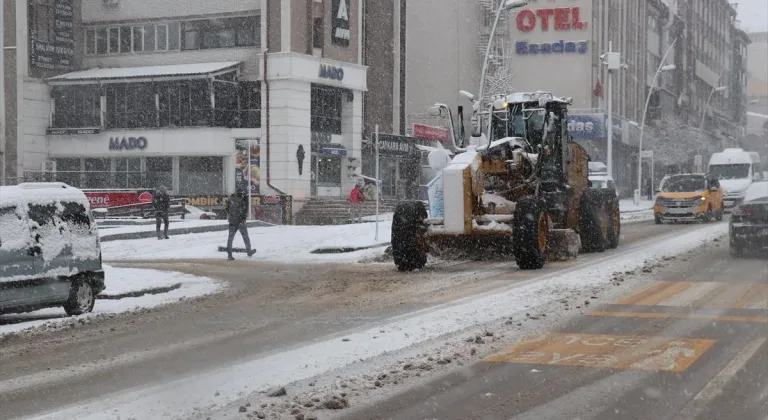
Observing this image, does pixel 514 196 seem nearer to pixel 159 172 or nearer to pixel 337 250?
pixel 337 250

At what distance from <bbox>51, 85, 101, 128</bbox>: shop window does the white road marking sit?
142 ft

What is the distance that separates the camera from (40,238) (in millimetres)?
13898

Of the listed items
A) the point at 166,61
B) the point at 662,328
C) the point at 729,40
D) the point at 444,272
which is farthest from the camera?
the point at 729,40

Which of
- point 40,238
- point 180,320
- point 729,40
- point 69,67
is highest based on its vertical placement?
point 729,40

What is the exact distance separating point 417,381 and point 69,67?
45.0 meters

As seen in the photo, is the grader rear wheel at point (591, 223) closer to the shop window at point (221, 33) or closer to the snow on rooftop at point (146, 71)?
the snow on rooftop at point (146, 71)

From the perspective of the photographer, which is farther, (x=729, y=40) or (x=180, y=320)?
(x=729, y=40)

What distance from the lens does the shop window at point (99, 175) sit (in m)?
49.4

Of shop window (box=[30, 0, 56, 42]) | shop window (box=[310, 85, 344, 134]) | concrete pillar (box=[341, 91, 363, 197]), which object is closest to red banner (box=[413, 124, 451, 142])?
concrete pillar (box=[341, 91, 363, 197])

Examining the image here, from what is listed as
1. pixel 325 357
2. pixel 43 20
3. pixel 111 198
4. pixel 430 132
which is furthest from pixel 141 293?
pixel 430 132

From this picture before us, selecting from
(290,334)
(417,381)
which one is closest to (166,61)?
(290,334)

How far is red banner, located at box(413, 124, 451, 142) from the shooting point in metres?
57.3

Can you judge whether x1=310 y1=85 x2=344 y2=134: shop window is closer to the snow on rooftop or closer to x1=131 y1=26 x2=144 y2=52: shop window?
the snow on rooftop

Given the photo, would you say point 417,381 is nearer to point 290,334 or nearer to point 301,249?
point 290,334
